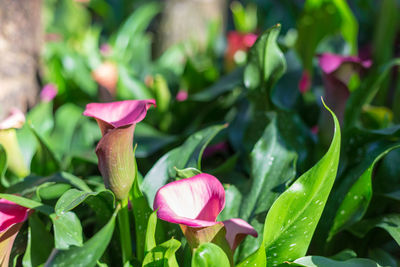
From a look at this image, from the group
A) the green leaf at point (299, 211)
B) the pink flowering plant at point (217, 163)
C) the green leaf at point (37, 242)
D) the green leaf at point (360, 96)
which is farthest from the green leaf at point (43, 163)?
the green leaf at point (360, 96)

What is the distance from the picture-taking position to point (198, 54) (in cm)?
153

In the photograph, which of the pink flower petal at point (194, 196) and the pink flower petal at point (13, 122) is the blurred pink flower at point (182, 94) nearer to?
the pink flower petal at point (13, 122)

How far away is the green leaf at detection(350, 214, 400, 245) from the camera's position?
1.91 ft

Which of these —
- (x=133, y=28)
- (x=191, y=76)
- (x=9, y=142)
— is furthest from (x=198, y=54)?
(x=9, y=142)

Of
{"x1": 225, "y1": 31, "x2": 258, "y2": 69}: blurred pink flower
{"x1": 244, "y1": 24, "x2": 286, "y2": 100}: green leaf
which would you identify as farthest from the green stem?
{"x1": 225, "y1": 31, "x2": 258, "y2": 69}: blurred pink flower

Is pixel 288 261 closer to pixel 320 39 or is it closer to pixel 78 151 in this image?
pixel 78 151

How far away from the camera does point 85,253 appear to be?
0.44m

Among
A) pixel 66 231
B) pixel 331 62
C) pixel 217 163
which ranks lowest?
pixel 217 163

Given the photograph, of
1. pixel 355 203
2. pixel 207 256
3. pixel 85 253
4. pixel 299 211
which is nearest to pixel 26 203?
pixel 85 253

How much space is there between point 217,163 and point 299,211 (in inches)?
15.4

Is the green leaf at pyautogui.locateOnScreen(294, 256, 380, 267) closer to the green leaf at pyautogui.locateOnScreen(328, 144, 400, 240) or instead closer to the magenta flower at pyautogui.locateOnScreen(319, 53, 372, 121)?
the green leaf at pyautogui.locateOnScreen(328, 144, 400, 240)

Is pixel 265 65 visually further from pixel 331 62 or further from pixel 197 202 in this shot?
pixel 197 202

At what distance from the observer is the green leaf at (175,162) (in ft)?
2.02

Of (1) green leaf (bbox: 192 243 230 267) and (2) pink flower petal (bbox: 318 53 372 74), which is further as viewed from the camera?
(2) pink flower petal (bbox: 318 53 372 74)
